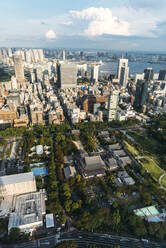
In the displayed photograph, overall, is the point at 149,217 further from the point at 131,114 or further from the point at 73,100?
the point at 73,100

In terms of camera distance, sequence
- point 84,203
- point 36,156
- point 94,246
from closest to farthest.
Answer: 1. point 94,246
2. point 84,203
3. point 36,156

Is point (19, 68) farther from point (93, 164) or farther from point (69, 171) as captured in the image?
point (93, 164)

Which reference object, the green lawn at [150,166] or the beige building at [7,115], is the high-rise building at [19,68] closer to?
the beige building at [7,115]

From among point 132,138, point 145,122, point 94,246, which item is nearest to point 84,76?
point 145,122

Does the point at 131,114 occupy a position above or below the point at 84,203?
above

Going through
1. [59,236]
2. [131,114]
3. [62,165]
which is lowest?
[59,236]

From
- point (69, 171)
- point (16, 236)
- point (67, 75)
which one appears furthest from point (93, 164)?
point (67, 75)

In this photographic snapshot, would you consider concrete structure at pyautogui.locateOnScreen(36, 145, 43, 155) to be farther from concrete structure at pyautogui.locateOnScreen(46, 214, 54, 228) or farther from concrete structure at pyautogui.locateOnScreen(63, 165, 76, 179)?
concrete structure at pyautogui.locateOnScreen(46, 214, 54, 228)
